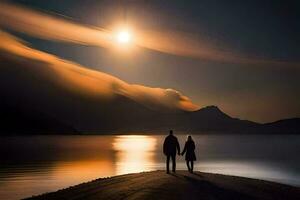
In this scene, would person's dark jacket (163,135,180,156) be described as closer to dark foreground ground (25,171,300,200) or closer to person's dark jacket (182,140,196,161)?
person's dark jacket (182,140,196,161)

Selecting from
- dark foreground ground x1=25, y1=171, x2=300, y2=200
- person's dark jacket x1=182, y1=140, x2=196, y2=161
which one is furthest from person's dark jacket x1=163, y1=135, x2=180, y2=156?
dark foreground ground x1=25, y1=171, x2=300, y2=200

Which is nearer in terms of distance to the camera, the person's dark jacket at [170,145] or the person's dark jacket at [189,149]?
the person's dark jacket at [170,145]

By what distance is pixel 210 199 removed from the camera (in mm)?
19750

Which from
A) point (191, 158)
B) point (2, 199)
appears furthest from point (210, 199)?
point (2, 199)

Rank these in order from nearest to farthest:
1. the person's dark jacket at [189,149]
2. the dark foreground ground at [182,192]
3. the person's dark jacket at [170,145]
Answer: the dark foreground ground at [182,192], the person's dark jacket at [170,145], the person's dark jacket at [189,149]

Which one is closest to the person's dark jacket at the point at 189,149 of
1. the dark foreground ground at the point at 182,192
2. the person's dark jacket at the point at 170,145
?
the person's dark jacket at the point at 170,145

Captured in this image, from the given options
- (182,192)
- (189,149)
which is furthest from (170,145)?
(182,192)

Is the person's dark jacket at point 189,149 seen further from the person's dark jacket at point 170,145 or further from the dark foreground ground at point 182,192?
the dark foreground ground at point 182,192

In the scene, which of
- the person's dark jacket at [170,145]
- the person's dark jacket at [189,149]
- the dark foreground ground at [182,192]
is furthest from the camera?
the person's dark jacket at [189,149]

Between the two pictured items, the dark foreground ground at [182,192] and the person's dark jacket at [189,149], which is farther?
the person's dark jacket at [189,149]

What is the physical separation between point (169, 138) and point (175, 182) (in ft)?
20.6

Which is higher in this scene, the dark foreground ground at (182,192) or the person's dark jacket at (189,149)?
the person's dark jacket at (189,149)

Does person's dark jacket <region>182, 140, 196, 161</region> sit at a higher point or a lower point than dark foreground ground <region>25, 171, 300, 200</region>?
higher

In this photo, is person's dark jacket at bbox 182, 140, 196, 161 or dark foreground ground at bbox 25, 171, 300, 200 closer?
dark foreground ground at bbox 25, 171, 300, 200
